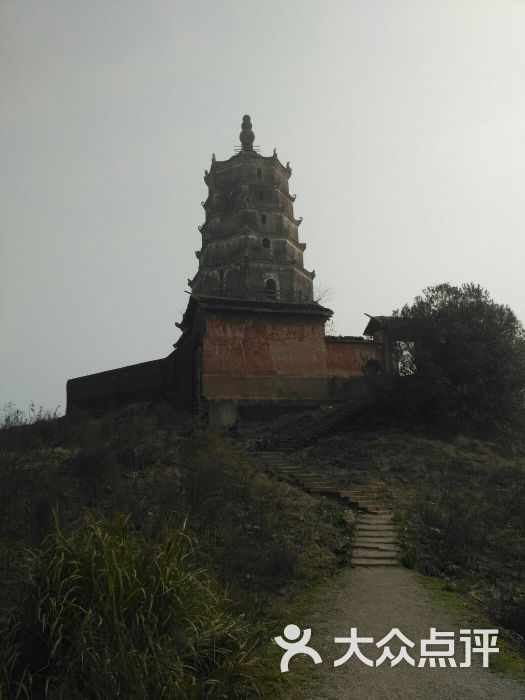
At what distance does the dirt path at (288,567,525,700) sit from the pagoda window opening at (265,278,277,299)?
23448 millimetres

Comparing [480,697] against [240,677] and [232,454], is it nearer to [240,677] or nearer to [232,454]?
[240,677]

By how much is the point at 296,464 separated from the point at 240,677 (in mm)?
10074

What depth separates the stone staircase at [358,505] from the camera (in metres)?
8.23

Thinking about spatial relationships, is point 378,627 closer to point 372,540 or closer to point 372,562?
point 372,562

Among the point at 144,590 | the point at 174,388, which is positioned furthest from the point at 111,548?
the point at 174,388

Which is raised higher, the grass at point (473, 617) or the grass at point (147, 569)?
the grass at point (147, 569)

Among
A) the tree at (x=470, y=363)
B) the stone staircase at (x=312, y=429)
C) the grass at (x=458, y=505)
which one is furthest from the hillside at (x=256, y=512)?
the tree at (x=470, y=363)

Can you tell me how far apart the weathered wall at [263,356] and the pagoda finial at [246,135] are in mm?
17021

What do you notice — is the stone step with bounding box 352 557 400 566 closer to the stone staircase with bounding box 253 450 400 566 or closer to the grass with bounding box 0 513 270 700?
the stone staircase with bounding box 253 450 400 566

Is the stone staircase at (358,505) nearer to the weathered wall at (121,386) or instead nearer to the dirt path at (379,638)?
the dirt path at (379,638)

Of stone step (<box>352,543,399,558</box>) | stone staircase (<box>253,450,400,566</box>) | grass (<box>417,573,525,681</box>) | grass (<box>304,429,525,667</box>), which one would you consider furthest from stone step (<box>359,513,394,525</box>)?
grass (<box>417,573,525,681</box>)

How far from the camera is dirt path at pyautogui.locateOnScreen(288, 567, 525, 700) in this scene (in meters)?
4.46

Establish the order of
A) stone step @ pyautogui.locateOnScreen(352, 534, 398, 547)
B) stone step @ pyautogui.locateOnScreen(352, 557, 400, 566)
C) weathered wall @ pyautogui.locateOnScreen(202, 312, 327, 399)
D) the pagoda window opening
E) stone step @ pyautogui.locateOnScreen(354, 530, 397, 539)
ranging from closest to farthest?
stone step @ pyautogui.locateOnScreen(352, 557, 400, 566) < stone step @ pyautogui.locateOnScreen(352, 534, 398, 547) < stone step @ pyautogui.locateOnScreen(354, 530, 397, 539) < weathered wall @ pyautogui.locateOnScreen(202, 312, 327, 399) < the pagoda window opening

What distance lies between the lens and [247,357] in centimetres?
2059
